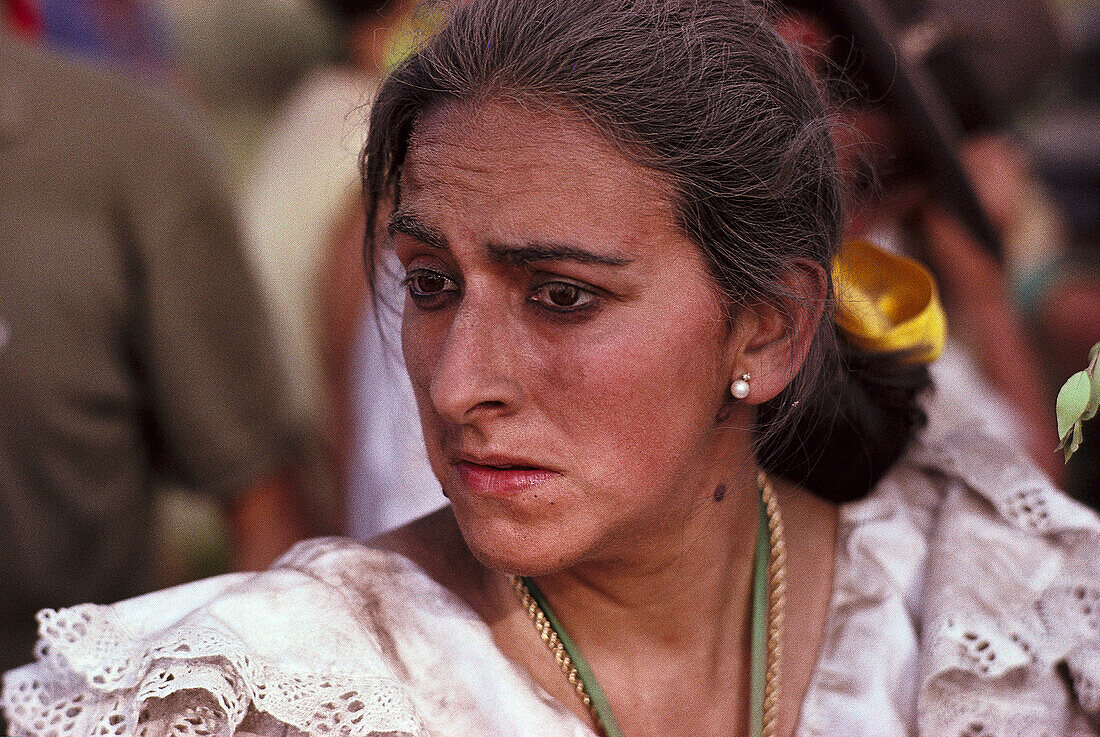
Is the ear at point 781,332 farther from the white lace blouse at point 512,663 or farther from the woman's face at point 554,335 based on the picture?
the white lace blouse at point 512,663

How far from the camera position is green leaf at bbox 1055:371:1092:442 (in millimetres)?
1481

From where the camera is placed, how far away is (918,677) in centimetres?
208

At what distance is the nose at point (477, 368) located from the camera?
1663 mm

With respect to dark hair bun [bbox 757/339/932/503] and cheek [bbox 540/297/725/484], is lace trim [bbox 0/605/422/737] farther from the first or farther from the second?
dark hair bun [bbox 757/339/932/503]

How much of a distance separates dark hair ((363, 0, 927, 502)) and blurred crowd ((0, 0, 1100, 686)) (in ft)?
0.49

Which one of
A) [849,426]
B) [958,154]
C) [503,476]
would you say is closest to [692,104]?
[503,476]

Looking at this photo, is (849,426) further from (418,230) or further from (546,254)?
(418,230)

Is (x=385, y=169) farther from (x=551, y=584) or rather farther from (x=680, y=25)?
(x=551, y=584)

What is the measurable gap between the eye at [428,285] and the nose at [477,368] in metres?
0.10

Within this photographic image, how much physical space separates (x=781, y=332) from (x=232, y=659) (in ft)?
3.19

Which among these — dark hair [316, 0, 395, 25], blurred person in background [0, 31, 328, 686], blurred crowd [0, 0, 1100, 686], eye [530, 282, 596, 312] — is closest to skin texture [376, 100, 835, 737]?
eye [530, 282, 596, 312]

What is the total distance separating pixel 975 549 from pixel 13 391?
2.16m

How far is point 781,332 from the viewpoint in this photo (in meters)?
1.93

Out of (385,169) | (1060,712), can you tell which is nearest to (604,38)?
(385,169)
